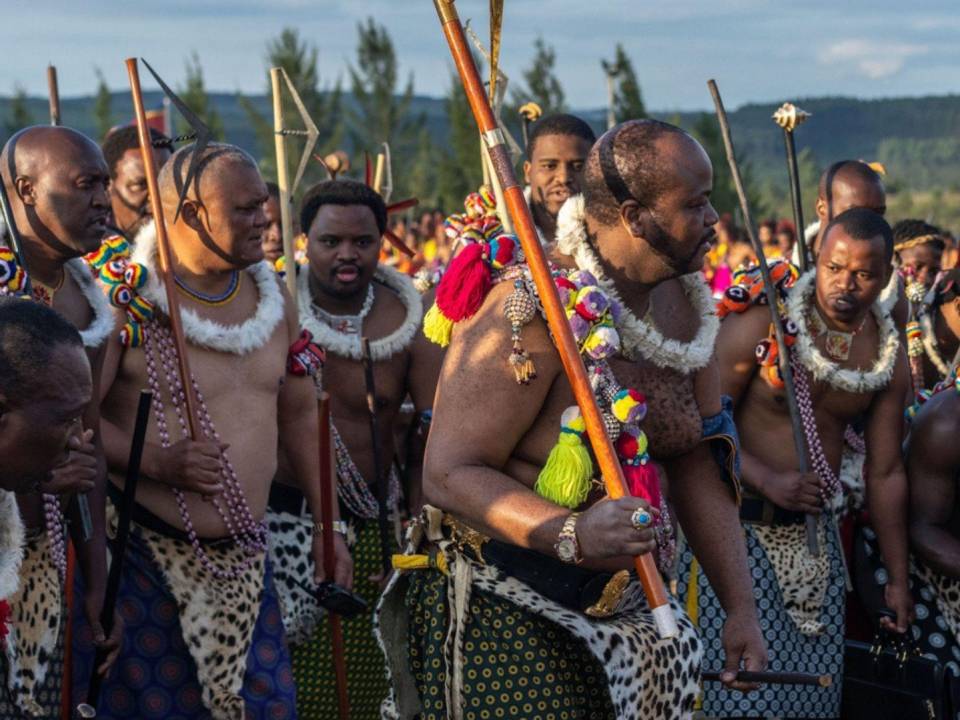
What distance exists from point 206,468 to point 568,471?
1688mm

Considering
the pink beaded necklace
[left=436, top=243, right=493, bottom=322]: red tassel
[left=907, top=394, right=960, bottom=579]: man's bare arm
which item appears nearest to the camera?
[left=436, top=243, right=493, bottom=322]: red tassel

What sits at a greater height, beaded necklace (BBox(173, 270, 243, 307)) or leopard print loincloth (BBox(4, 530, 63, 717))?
beaded necklace (BBox(173, 270, 243, 307))

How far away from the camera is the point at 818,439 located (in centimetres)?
668

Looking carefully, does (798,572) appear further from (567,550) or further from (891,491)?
(567,550)

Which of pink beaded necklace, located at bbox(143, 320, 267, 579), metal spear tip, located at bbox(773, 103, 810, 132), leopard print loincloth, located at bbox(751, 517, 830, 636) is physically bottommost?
leopard print loincloth, located at bbox(751, 517, 830, 636)

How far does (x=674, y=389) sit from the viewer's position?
453 centimetres

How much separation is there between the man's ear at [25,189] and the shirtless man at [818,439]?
10.3 feet

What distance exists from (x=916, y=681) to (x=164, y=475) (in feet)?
10.9

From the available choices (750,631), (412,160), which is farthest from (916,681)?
(412,160)

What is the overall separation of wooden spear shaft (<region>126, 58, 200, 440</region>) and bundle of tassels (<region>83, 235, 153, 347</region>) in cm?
9

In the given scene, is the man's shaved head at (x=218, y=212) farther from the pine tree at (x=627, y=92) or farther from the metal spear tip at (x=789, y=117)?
the pine tree at (x=627, y=92)

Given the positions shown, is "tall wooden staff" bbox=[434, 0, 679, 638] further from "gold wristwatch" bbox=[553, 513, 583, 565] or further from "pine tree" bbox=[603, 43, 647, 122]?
"pine tree" bbox=[603, 43, 647, 122]

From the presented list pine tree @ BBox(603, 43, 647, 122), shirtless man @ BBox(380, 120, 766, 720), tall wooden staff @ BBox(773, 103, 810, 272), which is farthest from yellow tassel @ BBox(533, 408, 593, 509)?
pine tree @ BBox(603, 43, 647, 122)

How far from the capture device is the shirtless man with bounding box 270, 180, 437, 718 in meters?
6.92
